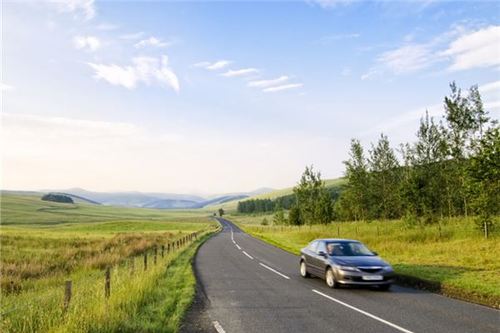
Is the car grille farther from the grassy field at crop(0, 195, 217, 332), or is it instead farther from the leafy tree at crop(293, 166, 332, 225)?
the leafy tree at crop(293, 166, 332, 225)

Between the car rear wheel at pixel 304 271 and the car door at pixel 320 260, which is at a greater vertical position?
the car door at pixel 320 260

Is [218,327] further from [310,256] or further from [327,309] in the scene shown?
[310,256]

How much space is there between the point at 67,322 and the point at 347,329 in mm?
5085

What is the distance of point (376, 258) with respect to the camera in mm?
13281

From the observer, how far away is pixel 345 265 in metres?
12.7

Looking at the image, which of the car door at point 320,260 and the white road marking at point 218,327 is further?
the car door at point 320,260

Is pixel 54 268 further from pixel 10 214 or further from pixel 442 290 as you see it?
pixel 10 214

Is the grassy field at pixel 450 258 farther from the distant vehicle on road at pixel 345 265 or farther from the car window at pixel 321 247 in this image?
the car window at pixel 321 247

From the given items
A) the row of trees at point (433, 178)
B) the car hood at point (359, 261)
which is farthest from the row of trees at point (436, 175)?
the car hood at point (359, 261)

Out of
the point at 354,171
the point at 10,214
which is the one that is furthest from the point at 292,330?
the point at 10,214

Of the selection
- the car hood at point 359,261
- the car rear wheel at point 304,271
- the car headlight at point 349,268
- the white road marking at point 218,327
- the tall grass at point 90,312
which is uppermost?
the car hood at point 359,261

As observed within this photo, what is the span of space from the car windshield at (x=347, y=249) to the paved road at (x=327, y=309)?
1.20 m

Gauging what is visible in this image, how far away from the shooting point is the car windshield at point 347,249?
13.8 m

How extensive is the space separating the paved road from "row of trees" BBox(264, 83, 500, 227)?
10.9 metres
